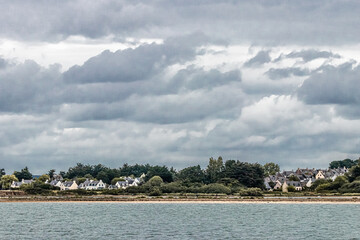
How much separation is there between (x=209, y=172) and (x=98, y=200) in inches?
2165

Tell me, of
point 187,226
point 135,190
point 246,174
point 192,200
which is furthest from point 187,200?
point 187,226

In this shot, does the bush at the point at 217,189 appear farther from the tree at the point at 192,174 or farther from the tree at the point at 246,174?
the tree at the point at 192,174

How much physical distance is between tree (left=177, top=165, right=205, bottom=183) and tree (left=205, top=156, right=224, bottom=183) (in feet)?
6.95

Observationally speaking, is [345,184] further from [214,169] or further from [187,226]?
[187,226]

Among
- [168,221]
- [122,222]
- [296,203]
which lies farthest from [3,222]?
[296,203]

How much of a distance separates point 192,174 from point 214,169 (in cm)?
730

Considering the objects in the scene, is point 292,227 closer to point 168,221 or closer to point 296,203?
point 168,221

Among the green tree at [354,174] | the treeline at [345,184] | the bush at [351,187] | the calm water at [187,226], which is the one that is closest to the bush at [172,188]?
the treeline at [345,184]

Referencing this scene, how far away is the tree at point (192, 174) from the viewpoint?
17610cm

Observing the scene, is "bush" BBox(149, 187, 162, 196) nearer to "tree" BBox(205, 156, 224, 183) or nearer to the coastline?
the coastline

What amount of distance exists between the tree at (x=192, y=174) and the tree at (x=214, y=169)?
2.12 m

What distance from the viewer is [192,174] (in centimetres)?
18188

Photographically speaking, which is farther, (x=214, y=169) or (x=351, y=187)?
(x=214, y=169)

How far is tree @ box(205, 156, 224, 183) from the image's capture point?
583 ft
